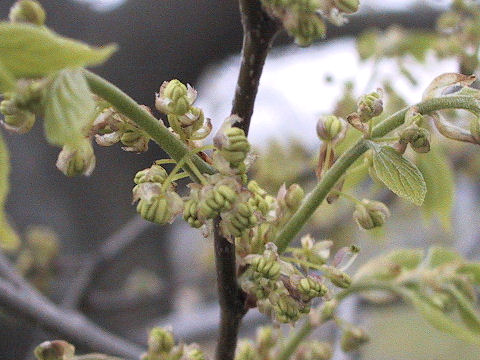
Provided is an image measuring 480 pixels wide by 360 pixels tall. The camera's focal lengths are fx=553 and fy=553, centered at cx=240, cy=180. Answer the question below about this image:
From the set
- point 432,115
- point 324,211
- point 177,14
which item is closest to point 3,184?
point 432,115

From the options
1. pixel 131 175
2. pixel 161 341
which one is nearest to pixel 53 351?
pixel 161 341

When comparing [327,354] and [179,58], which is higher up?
[327,354]

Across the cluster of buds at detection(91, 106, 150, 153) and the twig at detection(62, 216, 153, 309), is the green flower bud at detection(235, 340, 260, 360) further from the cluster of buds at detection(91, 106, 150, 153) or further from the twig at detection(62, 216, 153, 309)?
the twig at detection(62, 216, 153, 309)

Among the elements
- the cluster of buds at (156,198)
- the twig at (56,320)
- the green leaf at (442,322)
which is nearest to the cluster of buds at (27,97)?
the cluster of buds at (156,198)

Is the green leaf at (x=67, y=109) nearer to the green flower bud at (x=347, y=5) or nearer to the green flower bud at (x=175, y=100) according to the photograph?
the green flower bud at (x=175, y=100)

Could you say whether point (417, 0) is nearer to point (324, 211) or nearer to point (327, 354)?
point (324, 211)

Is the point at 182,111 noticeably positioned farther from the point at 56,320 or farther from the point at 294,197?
the point at 56,320

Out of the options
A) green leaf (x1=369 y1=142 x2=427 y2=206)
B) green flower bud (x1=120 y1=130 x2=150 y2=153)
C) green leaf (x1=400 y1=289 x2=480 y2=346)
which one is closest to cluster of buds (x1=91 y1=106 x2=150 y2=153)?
green flower bud (x1=120 y1=130 x2=150 y2=153)
